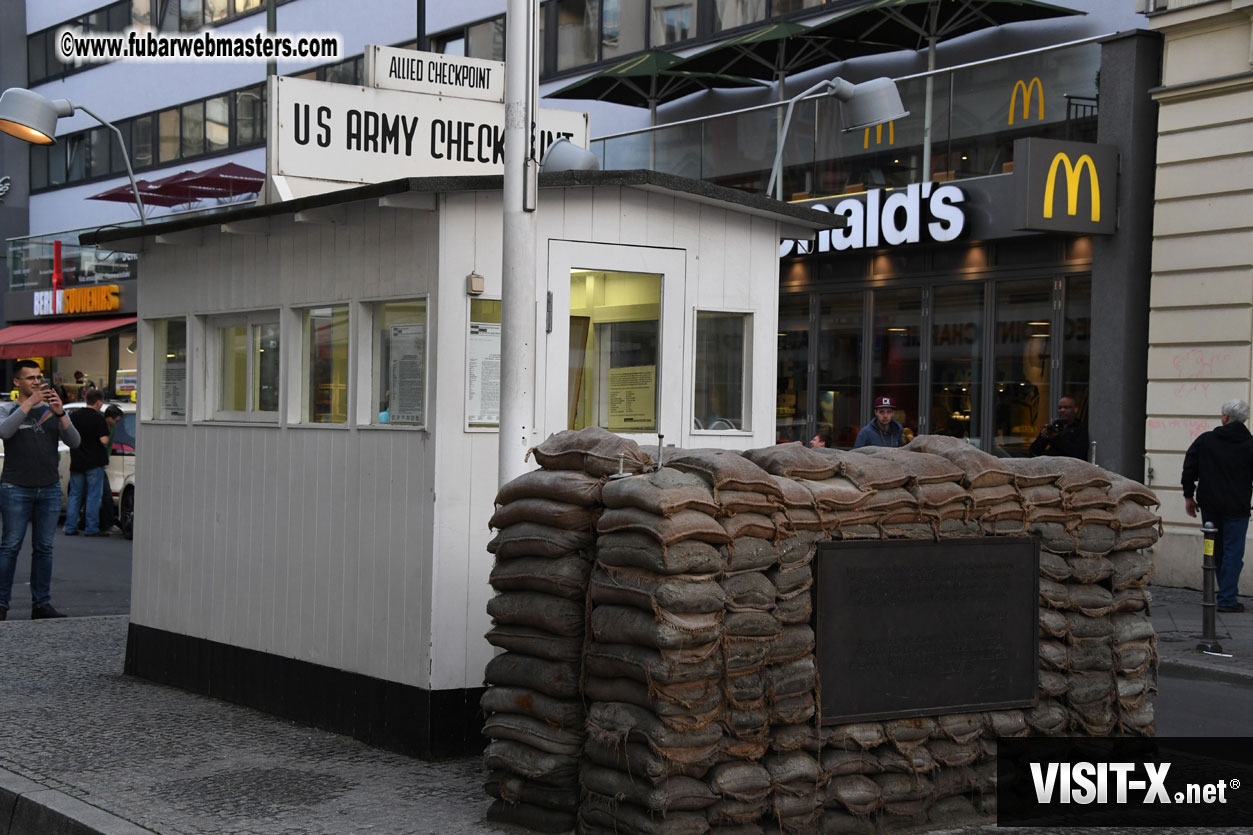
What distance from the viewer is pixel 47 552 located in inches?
506

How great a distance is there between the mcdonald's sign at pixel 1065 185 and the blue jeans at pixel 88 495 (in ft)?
43.5

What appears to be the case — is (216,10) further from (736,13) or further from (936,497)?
(936,497)

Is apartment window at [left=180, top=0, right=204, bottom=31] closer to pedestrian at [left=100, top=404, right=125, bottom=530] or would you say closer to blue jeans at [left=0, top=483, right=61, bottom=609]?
pedestrian at [left=100, top=404, right=125, bottom=530]

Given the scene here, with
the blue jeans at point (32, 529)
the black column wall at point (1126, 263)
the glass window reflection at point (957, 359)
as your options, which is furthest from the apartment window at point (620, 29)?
the blue jeans at point (32, 529)

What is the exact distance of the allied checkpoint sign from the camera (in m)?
→ 9.40

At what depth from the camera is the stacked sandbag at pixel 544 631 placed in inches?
235

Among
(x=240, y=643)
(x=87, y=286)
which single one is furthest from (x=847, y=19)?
(x=87, y=286)

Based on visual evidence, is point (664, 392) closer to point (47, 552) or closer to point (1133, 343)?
point (47, 552)

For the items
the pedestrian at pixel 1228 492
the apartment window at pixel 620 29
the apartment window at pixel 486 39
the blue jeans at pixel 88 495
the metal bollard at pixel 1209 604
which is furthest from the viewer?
the apartment window at pixel 486 39

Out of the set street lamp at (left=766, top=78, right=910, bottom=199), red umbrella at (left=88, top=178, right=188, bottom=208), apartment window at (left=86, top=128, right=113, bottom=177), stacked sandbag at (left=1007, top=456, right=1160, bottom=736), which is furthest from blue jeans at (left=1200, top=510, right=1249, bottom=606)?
apartment window at (left=86, top=128, right=113, bottom=177)

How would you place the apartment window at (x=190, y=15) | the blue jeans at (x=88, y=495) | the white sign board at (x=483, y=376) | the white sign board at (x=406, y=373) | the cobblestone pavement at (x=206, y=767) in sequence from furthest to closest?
the apartment window at (x=190, y=15) → the blue jeans at (x=88, y=495) → the white sign board at (x=406, y=373) → the white sign board at (x=483, y=376) → the cobblestone pavement at (x=206, y=767)

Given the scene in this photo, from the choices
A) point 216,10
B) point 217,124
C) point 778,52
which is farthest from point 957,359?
point 216,10

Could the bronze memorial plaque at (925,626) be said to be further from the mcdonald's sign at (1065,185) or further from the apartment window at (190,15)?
the apartment window at (190,15)

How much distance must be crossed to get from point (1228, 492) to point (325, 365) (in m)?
9.44
